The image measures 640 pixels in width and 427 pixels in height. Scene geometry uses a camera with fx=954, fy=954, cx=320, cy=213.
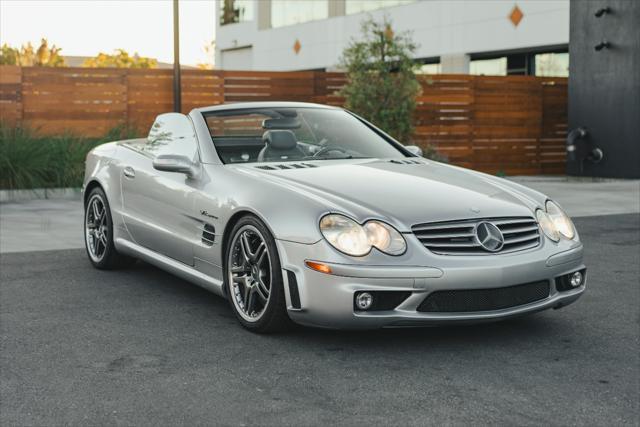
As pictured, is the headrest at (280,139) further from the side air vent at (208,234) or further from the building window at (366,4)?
the building window at (366,4)

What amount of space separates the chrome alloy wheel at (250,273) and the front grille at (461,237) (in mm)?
872

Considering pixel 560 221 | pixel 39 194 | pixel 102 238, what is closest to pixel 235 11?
pixel 39 194

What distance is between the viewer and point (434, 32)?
97.9 feet

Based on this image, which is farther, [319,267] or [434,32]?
[434,32]

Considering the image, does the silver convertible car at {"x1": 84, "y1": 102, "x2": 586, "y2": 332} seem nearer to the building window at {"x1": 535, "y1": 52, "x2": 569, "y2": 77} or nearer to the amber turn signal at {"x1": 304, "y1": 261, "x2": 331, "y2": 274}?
the amber turn signal at {"x1": 304, "y1": 261, "x2": 331, "y2": 274}

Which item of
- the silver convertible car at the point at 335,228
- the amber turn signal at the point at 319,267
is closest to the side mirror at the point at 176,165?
the silver convertible car at the point at 335,228

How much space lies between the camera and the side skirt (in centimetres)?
582

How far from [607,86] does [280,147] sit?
551 inches

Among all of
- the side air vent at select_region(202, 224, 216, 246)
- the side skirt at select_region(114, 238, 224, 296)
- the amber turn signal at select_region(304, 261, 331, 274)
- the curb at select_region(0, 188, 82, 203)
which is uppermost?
the side air vent at select_region(202, 224, 216, 246)

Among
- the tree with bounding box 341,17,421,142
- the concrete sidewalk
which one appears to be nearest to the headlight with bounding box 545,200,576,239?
the concrete sidewalk

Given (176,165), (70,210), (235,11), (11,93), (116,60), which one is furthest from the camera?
(116,60)

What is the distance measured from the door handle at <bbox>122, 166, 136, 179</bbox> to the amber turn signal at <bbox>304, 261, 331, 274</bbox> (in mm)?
2450

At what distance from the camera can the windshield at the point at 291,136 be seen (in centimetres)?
637

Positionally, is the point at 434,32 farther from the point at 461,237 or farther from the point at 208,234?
the point at 461,237
